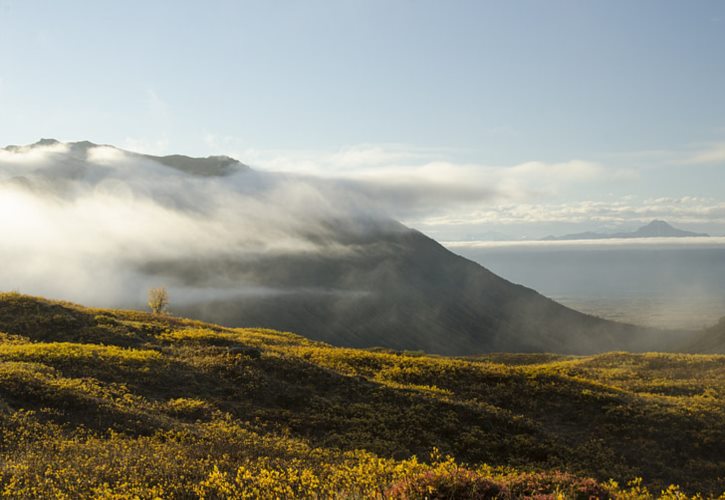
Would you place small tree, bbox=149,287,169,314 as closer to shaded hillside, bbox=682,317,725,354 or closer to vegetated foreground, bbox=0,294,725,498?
vegetated foreground, bbox=0,294,725,498

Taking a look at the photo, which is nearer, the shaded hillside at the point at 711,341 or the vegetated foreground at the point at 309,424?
the vegetated foreground at the point at 309,424

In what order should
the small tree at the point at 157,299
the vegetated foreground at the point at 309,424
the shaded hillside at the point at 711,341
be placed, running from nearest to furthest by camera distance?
the vegetated foreground at the point at 309,424
the shaded hillside at the point at 711,341
the small tree at the point at 157,299

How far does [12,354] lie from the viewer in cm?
3181

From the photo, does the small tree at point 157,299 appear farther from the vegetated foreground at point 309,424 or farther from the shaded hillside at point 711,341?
the shaded hillside at point 711,341

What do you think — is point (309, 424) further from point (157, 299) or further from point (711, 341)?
point (711, 341)

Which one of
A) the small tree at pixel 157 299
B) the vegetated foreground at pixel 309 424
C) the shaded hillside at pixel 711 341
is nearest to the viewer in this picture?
the vegetated foreground at pixel 309 424

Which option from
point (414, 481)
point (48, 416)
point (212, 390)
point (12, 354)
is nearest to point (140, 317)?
point (12, 354)

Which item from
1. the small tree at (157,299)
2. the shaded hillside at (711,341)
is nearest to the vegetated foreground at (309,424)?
the small tree at (157,299)

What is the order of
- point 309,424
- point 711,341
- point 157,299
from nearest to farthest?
point 309,424, point 157,299, point 711,341

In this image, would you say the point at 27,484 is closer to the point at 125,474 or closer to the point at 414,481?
Result: the point at 125,474

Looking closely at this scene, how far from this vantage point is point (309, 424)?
27.0 meters

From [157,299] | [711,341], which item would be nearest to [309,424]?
[157,299]

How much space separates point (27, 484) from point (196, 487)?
176 inches

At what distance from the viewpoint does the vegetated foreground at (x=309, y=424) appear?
50.7 ft
